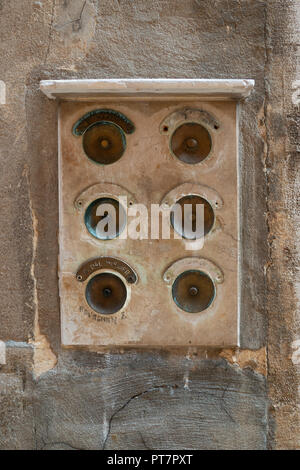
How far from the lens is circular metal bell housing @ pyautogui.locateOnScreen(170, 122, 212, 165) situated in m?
1.90

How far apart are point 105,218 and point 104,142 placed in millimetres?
335

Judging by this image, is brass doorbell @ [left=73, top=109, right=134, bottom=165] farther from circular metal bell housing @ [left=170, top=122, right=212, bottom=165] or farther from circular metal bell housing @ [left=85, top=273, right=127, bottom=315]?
circular metal bell housing @ [left=85, top=273, right=127, bottom=315]

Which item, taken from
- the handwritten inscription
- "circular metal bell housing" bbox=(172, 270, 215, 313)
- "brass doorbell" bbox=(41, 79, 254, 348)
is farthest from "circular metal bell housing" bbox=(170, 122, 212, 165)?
the handwritten inscription

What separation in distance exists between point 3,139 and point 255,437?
1749mm

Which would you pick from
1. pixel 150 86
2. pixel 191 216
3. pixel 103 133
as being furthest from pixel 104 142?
pixel 191 216

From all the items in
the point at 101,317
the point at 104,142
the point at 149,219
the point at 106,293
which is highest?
the point at 104,142

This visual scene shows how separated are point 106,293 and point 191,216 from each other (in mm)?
512

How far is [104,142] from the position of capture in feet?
6.22

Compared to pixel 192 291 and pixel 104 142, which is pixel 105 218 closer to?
pixel 104 142

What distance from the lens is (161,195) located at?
1.90 metres

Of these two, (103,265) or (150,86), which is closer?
(150,86)

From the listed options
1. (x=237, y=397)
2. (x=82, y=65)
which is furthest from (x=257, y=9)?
(x=237, y=397)

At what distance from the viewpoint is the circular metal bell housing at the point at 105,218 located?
6.29 feet

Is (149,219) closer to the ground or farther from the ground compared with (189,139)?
closer to the ground
